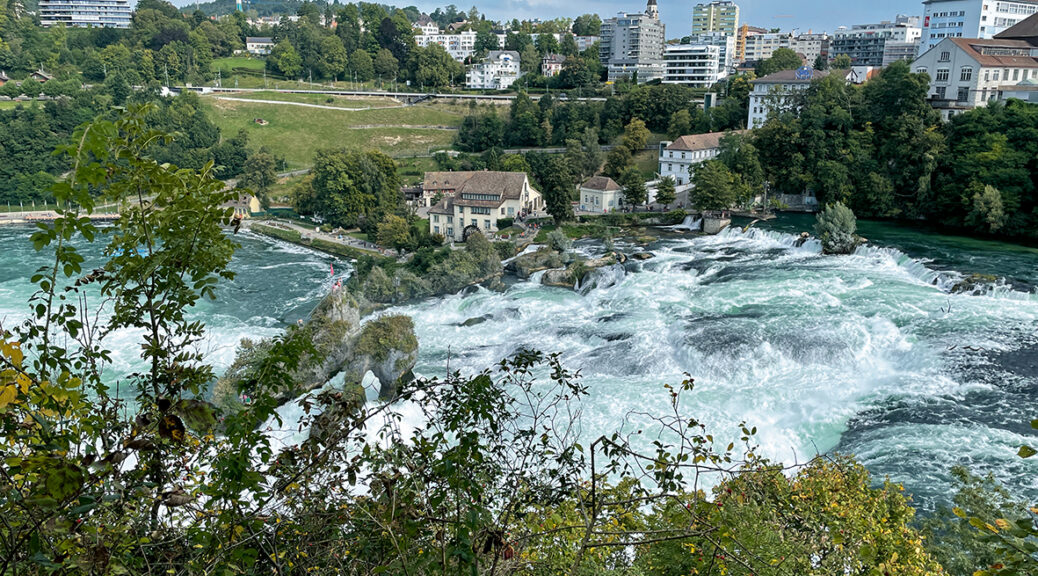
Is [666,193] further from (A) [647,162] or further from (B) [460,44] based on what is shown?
(B) [460,44]

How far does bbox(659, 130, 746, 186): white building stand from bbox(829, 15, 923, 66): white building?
44524mm

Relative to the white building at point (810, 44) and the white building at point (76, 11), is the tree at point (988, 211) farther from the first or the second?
the white building at point (76, 11)

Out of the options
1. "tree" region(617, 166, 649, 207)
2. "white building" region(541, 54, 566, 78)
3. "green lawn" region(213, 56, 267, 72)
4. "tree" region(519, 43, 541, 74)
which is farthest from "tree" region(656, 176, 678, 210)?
"green lawn" region(213, 56, 267, 72)

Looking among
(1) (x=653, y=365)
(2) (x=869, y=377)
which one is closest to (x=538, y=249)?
(1) (x=653, y=365)

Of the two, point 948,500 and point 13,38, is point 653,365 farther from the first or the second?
point 13,38

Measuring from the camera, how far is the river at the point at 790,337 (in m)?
14.8

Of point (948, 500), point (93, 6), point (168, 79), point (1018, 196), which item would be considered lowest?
point (948, 500)

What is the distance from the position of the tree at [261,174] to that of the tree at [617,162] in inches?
881

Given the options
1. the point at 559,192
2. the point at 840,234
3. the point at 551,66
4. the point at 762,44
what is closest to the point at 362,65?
the point at 551,66

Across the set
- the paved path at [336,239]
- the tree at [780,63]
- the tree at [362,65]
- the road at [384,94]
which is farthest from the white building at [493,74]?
the paved path at [336,239]

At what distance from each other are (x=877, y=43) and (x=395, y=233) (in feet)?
231

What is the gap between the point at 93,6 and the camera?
3922 inches

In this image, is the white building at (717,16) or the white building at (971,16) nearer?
the white building at (971,16)

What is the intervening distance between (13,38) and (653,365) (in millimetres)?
75677
